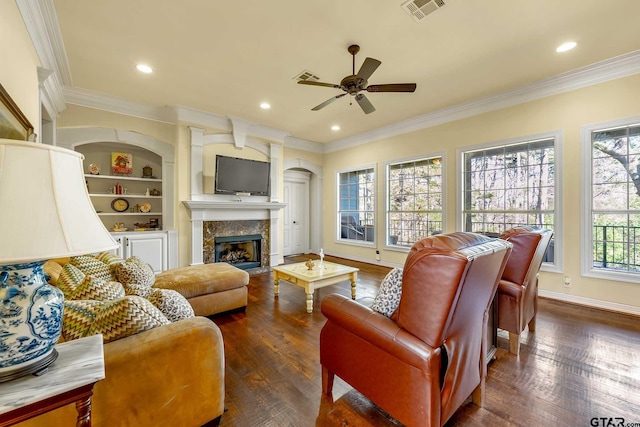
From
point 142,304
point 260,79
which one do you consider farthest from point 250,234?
point 142,304

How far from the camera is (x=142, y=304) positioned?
136cm

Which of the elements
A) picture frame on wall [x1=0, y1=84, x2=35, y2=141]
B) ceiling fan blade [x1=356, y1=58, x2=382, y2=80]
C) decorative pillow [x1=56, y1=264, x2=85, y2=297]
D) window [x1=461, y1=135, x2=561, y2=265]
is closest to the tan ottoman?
decorative pillow [x1=56, y1=264, x2=85, y2=297]

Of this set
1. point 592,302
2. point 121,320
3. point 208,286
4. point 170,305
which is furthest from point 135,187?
point 592,302

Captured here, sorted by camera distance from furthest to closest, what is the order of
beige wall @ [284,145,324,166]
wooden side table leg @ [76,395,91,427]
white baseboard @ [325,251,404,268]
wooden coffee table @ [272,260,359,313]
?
beige wall @ [284,145,324,166]
white baseboard @ [325,251,404,268]
wooden coffee table @ [272,260,359,313]
wooden side table leg @ [76,395,91,427]

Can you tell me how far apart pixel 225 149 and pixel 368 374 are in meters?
4.55

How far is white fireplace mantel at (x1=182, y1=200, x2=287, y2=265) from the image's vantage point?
4.55 meters

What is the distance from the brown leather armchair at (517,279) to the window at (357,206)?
146 inches

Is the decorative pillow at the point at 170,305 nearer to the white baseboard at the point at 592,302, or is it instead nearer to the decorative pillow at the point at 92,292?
the decorative pillow at the point at 92,292

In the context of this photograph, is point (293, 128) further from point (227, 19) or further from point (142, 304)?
point (142, 304)

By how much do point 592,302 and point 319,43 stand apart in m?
4.41

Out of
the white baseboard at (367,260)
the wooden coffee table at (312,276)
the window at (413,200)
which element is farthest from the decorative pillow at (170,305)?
the window at (413,200)

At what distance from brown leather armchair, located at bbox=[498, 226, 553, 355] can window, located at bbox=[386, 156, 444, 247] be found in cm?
260

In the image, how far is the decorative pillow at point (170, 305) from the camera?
1600 millimetres

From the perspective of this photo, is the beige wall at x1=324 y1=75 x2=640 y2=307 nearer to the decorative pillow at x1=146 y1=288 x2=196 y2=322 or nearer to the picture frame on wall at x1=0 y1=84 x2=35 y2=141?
the decorative pillow at x1=146 y1=288 x2=196 y2=322
